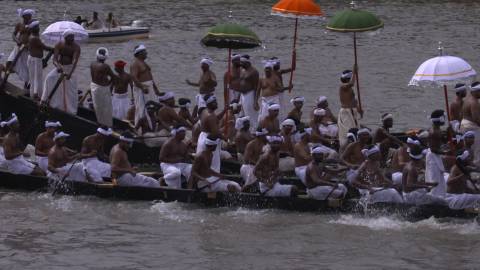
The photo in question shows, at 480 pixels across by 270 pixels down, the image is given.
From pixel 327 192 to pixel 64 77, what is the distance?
21.1 ft

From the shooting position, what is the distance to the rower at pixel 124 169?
22.2m

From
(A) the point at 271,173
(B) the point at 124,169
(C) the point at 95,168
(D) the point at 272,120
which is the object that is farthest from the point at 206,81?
(A) the point at 271,173

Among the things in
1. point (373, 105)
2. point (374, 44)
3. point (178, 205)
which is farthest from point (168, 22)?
point (178, 205)

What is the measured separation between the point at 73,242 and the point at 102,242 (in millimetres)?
464

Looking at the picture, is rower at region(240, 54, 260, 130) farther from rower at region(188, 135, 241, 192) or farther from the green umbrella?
rower at region(188, 135, 241, 192)

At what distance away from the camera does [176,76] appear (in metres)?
40.1

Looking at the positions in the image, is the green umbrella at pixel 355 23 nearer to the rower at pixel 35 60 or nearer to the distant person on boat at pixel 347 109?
the distant person on boat at pixel 347 109

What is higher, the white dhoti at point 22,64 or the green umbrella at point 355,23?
the green umbrella at point 355,23

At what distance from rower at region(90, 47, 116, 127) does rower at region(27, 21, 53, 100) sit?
1.13m

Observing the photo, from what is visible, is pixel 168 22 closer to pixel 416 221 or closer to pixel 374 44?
pixel 374 44

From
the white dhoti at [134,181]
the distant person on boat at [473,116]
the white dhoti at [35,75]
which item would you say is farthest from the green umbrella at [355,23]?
the white dhoti at [35,75]

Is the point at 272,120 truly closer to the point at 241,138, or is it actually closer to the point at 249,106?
the point at 241,138

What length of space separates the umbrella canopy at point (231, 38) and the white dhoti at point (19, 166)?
4393 millimetres

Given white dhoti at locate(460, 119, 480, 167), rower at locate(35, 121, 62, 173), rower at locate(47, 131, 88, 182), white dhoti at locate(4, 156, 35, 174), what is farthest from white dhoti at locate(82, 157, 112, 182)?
white dhoti at locate(460, 119, 480, 167)
